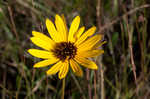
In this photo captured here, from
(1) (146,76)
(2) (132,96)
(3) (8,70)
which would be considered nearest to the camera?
(2) (132,96)

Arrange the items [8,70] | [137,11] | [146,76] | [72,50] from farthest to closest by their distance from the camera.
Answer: [8,70] < [137,11] < [146,76] < [72,50]

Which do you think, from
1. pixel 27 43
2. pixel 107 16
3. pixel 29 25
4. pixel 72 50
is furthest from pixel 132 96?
pixel 29 25

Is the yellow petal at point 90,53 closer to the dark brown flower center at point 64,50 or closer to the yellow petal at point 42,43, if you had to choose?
the dark brown flower center at point 64,50

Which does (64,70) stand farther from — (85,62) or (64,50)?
(64,50)

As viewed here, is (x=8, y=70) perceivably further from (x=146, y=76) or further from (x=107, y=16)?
(x=146, y=76)

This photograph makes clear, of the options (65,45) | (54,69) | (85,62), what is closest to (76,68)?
(85,62)

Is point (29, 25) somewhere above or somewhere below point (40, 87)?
above
